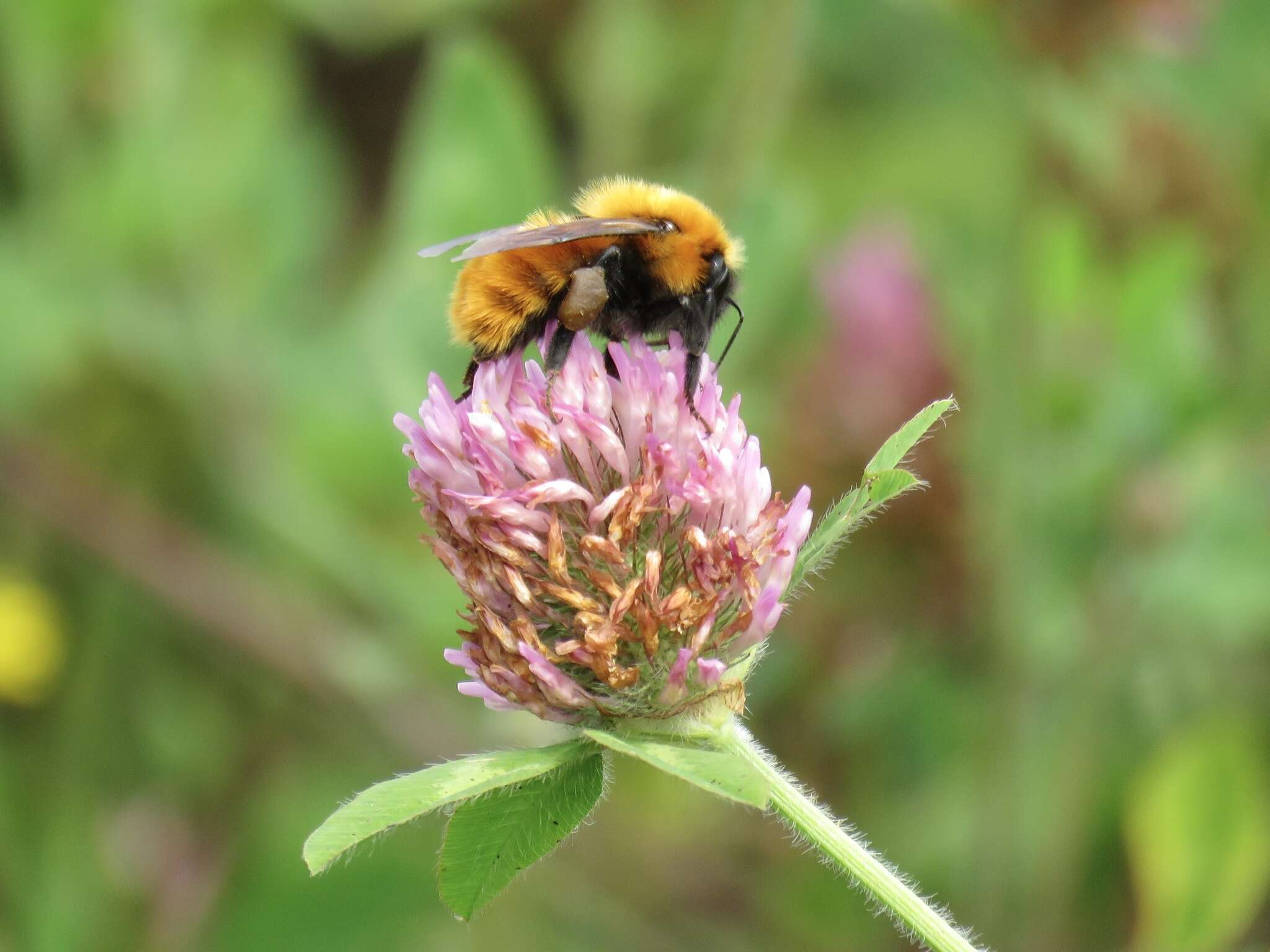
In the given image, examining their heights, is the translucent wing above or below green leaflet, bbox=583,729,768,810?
above

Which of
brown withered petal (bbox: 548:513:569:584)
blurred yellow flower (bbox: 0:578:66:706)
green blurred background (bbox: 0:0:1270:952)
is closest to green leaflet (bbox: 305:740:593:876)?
brown withered petal (bbox: 548:513:569:584)

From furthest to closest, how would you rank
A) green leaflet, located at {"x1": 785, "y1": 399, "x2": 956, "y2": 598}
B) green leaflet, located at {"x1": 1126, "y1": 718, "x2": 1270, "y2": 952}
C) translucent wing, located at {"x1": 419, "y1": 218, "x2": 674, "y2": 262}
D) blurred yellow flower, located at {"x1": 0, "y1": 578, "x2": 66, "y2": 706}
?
Answer: 1. blurred yellow flower, located at {"x1": 0, "y1": 578, "x2": 66, "y2": 706}
2. green leaflet, located at {"x1": 1126, "y1": 718, "x2": 1270, "y2": 952}
3. translucent wing, located at {"x1": 419, "y1": 218, "x2": 674, "y2": 262}
4. green leaflet, located at {"x1": 785, "y1": 399, "x2": 956, "y2": 598}

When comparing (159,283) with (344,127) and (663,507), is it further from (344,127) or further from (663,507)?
(663,507)

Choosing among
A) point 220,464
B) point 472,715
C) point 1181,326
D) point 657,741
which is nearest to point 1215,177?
point 1181,326

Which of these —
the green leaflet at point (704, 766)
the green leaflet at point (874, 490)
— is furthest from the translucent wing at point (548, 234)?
the green leaflet at point (704, 766)

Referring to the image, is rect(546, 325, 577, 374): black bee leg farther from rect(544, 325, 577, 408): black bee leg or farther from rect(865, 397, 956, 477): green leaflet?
rect(865, 397, 956, 477): green leaflet

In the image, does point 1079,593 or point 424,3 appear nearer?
point 1079,593

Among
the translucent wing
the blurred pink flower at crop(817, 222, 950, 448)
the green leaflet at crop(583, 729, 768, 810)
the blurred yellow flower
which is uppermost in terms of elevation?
the translucent wing
